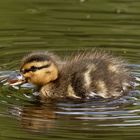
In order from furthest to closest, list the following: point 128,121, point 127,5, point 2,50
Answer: point 127,5 → point 2,50 → point 128,121

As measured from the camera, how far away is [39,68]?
20.6ft

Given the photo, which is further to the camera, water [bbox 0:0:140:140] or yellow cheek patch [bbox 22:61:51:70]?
yellow cheek patch [bbox 22:61:51:70]

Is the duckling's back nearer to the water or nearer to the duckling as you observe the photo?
the duckling

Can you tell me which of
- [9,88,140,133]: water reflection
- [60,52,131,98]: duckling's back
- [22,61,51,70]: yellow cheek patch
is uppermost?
[22,61,51,70]: yellow cheek patch

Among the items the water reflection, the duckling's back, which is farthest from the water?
the duckling's back

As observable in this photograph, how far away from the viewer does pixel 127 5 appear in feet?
29.4

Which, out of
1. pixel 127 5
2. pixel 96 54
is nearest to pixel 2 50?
pixel 96 54

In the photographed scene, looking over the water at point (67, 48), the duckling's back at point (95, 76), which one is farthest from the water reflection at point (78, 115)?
the duckling's back at point (95, 76)

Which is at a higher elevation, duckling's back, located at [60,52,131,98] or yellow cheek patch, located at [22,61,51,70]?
yellow cheek patch, located at [22,61,51,70]

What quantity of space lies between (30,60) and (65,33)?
1854mm

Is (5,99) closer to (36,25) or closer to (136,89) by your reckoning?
(136,89)

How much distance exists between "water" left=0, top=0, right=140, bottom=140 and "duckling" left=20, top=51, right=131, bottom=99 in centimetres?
12

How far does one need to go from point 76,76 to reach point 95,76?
→ 0.49 feet

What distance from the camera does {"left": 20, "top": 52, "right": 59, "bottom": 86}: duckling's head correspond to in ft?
20.5
